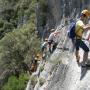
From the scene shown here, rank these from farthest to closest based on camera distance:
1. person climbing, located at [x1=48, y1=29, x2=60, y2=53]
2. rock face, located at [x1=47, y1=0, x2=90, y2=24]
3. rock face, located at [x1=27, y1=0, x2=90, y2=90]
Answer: person climbing, located at [x1=48, y1=29, x2=60, y2=53] < rock face, located at [x1=47, y1=0, x2=90, y2=24] < rock face, located at [x1=27, y1=0, x2=90, y2=90]

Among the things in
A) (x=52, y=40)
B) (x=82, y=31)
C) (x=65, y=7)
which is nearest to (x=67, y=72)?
(x=82, y=31)

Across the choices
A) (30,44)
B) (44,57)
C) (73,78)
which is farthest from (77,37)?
(30,44)

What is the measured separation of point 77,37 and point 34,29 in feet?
89.0

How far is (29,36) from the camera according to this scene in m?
42.8

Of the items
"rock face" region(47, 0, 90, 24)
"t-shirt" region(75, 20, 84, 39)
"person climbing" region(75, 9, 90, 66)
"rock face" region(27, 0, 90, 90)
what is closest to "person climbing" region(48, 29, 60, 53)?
"rock face" region(27, 0, 90, 90)

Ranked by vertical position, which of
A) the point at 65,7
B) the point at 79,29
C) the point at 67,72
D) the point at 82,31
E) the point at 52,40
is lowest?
the point at 52,40

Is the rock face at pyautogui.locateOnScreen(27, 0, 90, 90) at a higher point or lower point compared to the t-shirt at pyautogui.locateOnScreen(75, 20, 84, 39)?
lower

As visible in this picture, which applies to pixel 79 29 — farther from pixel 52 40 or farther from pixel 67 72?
pixel 52 40

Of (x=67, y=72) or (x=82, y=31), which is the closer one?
(x=82, y=31)

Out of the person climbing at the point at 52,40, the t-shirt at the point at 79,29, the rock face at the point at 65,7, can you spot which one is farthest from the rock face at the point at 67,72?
the t-shirt at the point at 79,29

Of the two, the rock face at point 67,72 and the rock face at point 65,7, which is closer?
the rock face at point 67,72

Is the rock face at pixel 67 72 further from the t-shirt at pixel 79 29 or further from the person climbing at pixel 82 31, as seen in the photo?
the t-shirt at pixel 79 29

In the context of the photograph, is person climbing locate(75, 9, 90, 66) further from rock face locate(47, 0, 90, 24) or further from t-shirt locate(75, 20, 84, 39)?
rock face locate(47, 0, 90, 24)

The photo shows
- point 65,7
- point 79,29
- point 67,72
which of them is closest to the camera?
point 79,29
